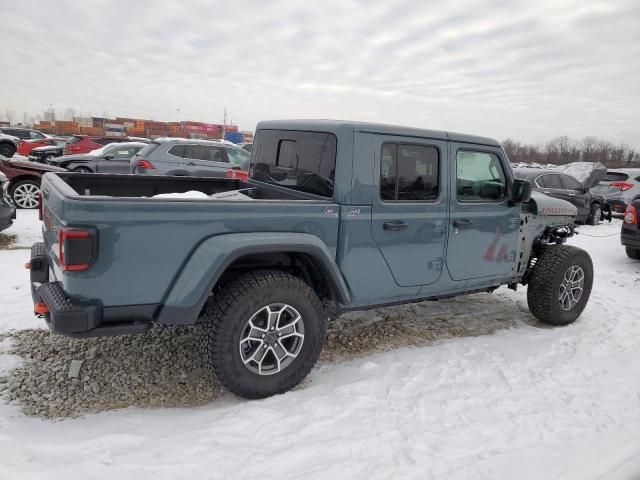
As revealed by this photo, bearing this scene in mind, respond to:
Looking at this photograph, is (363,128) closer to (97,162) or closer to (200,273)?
(200,273)

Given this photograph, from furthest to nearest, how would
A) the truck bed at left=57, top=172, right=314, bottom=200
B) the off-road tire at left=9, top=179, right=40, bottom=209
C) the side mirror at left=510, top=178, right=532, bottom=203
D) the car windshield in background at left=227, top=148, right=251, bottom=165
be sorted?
the car windshield in background at left=227, top=148, right=251, bottom=165
the off-road tire at left=9, top=179, right=40, bottom=209
the side mirror at left=510, top=178, right=532, bottom=203
the truck bed at left=57, top=172, right=314, bottom=200

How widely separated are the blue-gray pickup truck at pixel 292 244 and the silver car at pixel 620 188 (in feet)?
32.4

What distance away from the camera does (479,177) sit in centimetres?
446

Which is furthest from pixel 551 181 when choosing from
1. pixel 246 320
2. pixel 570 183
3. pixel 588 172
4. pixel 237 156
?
pixel 246 320

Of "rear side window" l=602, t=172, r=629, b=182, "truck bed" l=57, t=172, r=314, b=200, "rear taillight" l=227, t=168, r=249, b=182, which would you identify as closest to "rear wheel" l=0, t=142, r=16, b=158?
"rear taillight" l=227, t=168, r=249, b=182

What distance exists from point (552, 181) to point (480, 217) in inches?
377

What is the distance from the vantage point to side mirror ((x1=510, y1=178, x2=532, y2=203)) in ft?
14.8

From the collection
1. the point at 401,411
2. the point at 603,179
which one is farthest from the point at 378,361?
the point at 603,179

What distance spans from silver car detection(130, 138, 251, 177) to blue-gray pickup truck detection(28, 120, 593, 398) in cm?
649

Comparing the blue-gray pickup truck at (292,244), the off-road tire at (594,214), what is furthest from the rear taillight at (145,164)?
the off-road tire at (594,214)

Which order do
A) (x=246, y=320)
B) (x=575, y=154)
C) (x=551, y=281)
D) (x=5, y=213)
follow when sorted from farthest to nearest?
1. (x=575, y=154)
2. (x=5, y=213)
3. (x=551, y=281)
4. (x=246, y=320)

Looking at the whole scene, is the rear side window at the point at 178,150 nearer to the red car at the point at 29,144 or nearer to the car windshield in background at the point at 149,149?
the car windshield in background at the point at 149,149

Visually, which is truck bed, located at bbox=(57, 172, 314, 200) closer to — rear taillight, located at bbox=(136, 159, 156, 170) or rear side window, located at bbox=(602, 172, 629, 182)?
rear taillight, located at bbox=(136, 159, 156, 170)

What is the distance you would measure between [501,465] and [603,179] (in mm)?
14014
